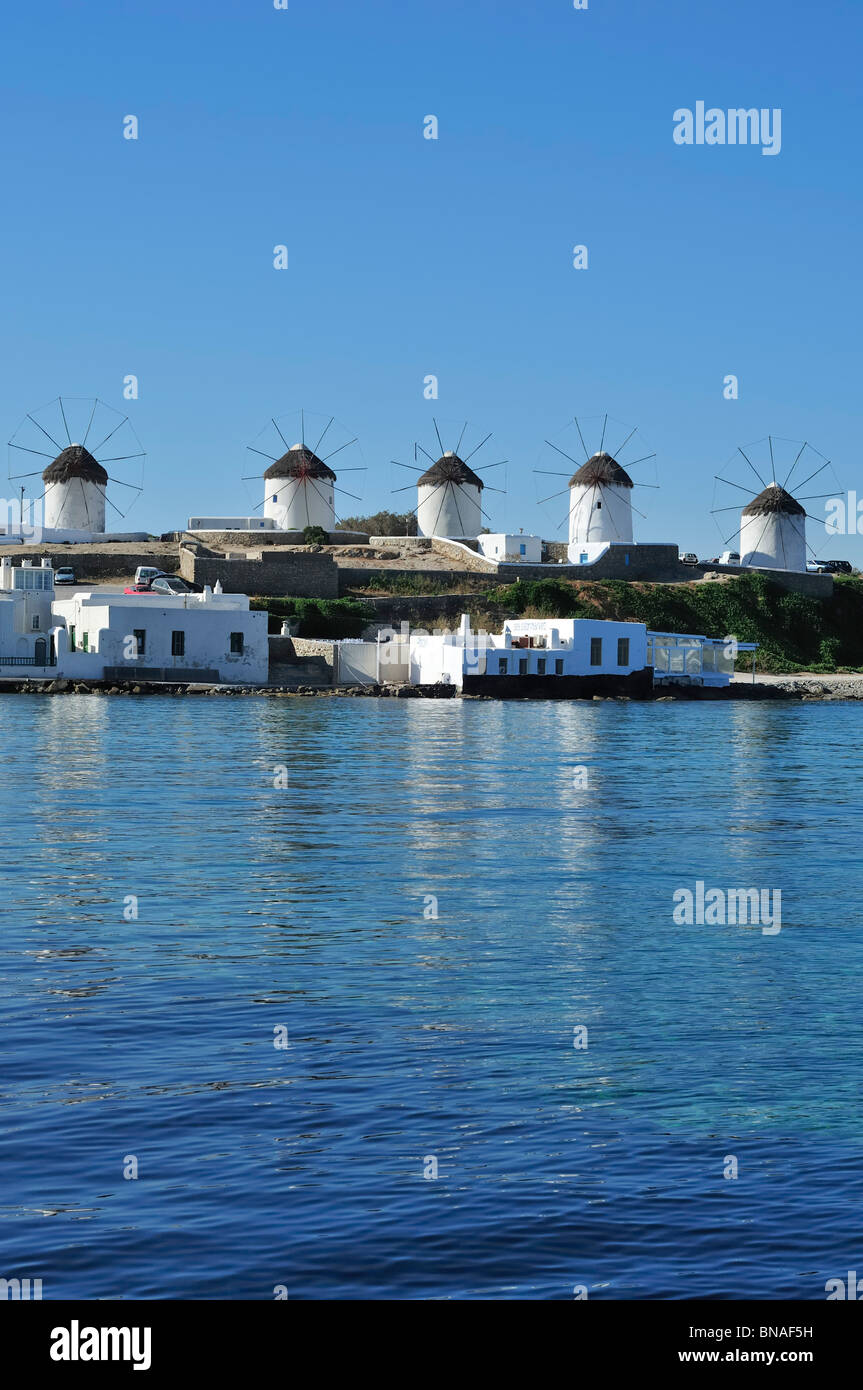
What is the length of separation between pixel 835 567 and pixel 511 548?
24906 mm

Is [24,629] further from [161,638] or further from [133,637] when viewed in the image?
[161,638]

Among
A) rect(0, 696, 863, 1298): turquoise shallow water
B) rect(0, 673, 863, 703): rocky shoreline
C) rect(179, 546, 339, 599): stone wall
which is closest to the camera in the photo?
rect(0, 696, 863, 1298): turquoise shallow water

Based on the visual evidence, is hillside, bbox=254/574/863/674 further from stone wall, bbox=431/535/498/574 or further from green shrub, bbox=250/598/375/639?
stone wall, bbox=431/535/498/574

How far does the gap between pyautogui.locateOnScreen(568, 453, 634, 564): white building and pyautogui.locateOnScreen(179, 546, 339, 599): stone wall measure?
24.2 m

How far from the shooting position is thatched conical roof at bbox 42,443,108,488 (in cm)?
8881

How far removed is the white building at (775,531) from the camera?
9506 centimetres

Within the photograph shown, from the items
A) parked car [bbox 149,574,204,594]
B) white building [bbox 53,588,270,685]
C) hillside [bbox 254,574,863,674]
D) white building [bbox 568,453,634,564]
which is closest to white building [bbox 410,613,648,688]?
hillside [bbox 254,574,863,674]

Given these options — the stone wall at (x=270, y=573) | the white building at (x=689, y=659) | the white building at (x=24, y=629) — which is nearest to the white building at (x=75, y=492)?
the stone wall at (x=270, y=573)

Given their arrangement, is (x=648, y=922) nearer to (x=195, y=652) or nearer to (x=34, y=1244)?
(x=34, y=1244)

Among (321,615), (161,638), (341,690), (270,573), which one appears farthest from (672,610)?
(161,638)

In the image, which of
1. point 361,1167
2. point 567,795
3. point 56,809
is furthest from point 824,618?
point 361,1167

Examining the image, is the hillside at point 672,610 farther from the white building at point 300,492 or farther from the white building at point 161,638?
the white building at point 300,492

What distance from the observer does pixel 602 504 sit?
93.8 meters

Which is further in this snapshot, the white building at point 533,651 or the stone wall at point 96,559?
the stone wall at point 96,559
